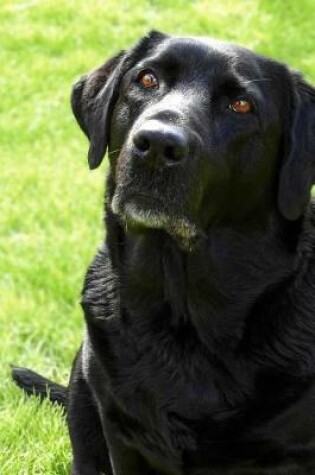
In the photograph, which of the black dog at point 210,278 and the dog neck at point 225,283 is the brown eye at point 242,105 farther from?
the dog neck at point 225,283

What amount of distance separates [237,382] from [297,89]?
87cm

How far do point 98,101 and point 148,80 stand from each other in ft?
→ 0.71

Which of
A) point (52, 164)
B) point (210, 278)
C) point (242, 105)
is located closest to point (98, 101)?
point (242, 105)

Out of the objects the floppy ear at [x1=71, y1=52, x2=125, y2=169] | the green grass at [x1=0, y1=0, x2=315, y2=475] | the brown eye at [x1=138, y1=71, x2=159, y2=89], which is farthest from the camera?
the green grass at [x1=0, y1=0, x2=315, y2=475]

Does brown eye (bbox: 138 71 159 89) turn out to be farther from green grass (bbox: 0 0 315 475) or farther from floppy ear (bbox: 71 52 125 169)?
green grass (bbox: 0 0 315 475)

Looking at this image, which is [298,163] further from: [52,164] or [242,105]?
[52,164]

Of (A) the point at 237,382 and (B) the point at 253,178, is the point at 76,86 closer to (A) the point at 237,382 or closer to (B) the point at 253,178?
(B) the point at 253,178

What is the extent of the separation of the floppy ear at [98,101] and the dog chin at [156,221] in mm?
276

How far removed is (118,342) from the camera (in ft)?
9.66

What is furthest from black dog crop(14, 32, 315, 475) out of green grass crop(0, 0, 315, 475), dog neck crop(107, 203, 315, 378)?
green grass crop(0, 0, 315, 475)

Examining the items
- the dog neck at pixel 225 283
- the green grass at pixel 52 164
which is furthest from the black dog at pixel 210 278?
the green grass at pixel 52 164

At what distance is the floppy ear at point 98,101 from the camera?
2.98 metres

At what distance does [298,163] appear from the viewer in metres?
2.83

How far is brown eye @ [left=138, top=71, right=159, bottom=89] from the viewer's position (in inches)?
112
